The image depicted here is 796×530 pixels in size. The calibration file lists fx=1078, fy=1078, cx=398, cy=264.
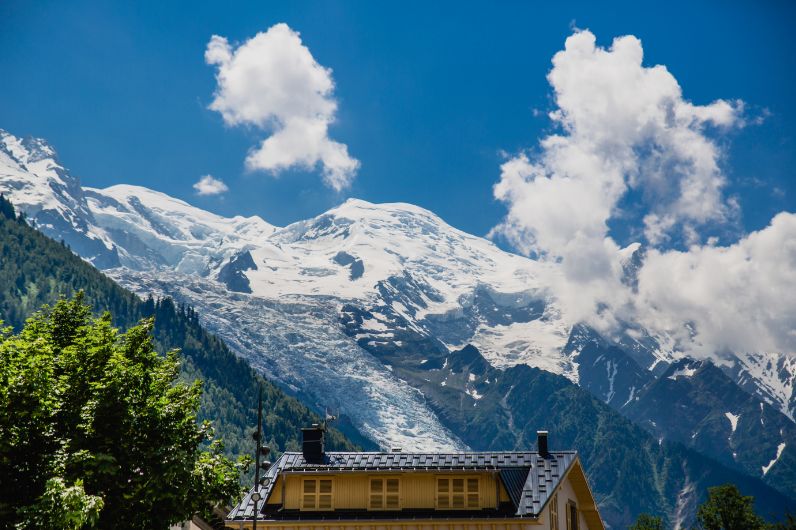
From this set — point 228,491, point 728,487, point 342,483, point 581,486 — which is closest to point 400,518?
point 342,483

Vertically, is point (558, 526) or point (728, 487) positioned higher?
point (728, 487)

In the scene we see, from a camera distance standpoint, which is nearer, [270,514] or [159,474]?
[159,474]

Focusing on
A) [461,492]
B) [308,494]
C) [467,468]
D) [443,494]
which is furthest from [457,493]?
[308,494]

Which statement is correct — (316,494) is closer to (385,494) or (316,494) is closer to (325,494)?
(325,494)

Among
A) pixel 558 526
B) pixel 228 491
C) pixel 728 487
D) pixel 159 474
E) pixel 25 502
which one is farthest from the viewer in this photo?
pixel 728 487

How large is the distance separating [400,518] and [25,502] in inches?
862

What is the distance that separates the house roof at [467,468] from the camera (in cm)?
5628

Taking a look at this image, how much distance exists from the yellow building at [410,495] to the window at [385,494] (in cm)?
5

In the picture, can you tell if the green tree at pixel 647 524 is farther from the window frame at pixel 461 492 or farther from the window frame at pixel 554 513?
the window frame at pixel 461 492

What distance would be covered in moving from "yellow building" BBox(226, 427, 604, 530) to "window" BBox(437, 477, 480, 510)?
53mm

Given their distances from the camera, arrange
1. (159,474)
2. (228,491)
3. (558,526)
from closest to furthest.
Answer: (159,474), (228,491), (558,526)

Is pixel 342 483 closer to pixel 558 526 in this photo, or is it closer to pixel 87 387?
pixel 558 526

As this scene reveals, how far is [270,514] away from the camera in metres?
57.3

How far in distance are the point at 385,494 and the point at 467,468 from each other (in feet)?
15.1
